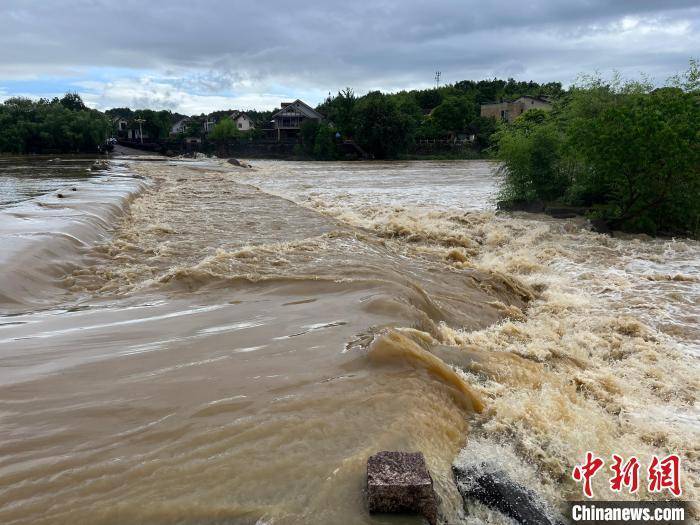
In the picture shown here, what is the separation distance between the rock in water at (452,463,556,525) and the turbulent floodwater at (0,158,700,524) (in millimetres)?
91

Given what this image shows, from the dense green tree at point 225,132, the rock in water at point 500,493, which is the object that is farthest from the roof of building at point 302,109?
the rock in water at point 500,493

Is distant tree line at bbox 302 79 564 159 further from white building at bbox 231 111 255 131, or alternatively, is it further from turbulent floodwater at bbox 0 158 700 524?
turbulent floodwater at bbox 0 158 700 524

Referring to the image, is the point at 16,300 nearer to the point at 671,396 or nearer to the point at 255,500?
the point at 255,500

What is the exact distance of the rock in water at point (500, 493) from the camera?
2.52m

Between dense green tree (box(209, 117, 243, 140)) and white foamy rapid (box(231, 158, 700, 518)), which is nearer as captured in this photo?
white foamy rapid (box(231, 158, 700, 518))

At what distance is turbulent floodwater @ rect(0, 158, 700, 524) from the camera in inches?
104

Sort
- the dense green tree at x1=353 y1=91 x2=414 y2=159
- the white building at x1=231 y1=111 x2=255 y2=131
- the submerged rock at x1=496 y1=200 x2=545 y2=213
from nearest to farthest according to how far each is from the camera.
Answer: the submerged rock at x1=496 y1=200 x2=545 y2=213 → the dense green tree at x1=353 y1=91 x2=414 y2=159 → the white building at x1=231 y1=111 x2=255 y2=131

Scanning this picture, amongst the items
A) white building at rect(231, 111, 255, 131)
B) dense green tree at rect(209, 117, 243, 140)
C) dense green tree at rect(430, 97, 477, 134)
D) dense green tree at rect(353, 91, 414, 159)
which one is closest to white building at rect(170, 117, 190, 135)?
white building at rect(231, 111, 255, 131)

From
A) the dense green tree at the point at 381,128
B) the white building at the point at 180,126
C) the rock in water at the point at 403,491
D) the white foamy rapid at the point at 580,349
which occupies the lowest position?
the white foamy rapid at the point at 580,349

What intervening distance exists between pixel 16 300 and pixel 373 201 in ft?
43.8

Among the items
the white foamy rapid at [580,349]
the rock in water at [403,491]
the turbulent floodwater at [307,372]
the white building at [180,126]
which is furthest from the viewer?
the white building at [180,126]

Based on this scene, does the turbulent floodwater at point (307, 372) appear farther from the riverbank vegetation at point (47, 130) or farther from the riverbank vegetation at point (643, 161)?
the riverbank vegetation at point (47, 130)

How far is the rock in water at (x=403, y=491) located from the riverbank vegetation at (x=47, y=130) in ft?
224

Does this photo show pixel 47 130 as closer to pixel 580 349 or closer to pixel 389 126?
pixel 389 126
